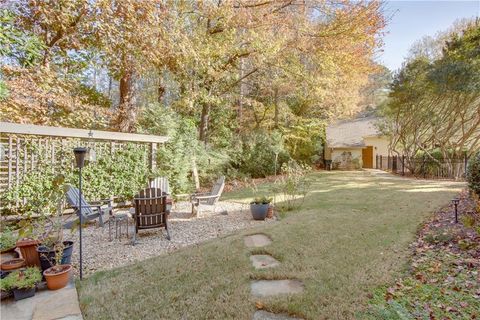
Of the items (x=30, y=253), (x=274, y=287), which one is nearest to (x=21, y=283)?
(x=30, y=253)

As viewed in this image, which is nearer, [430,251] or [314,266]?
[314,266]

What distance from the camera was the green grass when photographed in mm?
2744

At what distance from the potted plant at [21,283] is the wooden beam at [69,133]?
4227mm

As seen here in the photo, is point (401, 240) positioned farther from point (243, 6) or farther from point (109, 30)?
point (243, 6)

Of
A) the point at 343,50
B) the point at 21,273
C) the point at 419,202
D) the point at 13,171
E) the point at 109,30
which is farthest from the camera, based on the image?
the point at 343,50

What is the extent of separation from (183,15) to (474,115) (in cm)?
1500

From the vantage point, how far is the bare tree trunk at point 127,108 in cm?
1071

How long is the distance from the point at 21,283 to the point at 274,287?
2826 mm

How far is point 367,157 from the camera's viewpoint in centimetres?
2433

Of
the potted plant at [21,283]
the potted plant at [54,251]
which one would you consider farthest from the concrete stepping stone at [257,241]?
the potted plant at [21,283]

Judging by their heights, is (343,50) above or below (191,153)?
above

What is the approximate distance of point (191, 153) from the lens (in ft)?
35.3

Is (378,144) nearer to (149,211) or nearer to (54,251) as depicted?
(149,211)

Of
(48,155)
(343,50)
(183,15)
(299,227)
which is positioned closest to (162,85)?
(183,15)
